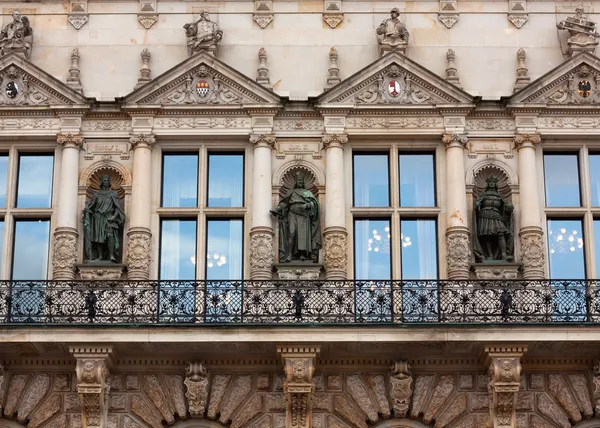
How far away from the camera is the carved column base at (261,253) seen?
2173 cm

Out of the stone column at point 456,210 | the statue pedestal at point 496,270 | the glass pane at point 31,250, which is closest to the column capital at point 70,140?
the glass pane at point 31,250

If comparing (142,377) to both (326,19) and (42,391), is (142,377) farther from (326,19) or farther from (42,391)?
(326,19)

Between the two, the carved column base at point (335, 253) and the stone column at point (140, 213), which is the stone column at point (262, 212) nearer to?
the carved column base at point (335, 253)

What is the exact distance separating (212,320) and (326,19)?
593cm

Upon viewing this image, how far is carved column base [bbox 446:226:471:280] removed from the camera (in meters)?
21.8

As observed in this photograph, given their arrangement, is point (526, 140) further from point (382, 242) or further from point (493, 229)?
point (382, 242)

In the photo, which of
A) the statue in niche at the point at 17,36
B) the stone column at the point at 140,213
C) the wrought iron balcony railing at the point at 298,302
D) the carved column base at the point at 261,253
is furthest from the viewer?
the statue in niche at the point at 17,36

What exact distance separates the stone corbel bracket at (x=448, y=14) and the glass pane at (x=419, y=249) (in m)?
3.53

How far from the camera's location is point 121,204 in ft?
74.0

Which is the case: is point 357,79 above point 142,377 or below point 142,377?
above

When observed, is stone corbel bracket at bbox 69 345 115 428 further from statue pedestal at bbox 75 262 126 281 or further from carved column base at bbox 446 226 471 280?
carved column base at bbox 446 226 471 280

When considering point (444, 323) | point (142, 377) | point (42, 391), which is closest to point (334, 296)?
point (444, 323)

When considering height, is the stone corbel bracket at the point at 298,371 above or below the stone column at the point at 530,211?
below

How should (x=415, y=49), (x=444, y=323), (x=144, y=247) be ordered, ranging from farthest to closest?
(x=415, y=49) < (x=144, y=247) < (x=444, y=323)
